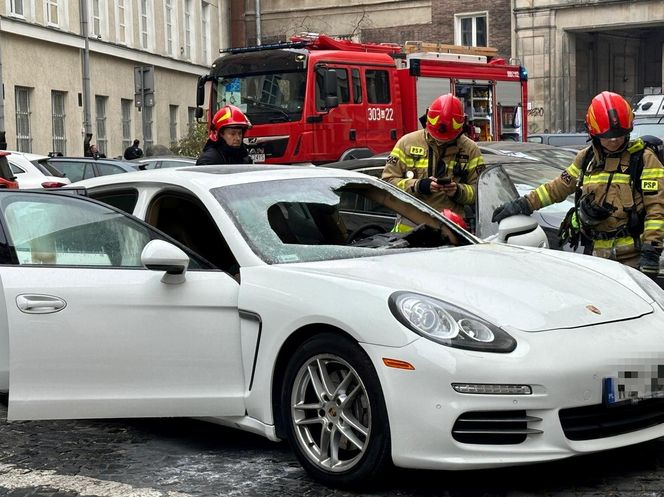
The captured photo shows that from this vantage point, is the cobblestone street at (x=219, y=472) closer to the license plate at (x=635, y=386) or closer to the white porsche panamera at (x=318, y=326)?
the white porsche panamera at (x=318, y=326)

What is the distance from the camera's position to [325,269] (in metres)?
5.34

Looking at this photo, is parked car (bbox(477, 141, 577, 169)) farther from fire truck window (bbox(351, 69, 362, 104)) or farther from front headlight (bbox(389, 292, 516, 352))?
fire truck window (bbox(351, 69, 362, 104))

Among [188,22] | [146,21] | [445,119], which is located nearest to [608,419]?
[445,119]

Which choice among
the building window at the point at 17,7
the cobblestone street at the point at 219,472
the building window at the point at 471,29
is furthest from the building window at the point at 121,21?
the cobblestone street at the point at 219,472

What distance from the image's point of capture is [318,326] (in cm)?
512

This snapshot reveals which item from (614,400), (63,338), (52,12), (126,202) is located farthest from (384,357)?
(52,12)

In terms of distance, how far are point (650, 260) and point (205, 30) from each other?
40.4m

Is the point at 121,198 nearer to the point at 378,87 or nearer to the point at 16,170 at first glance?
the point at 16,170

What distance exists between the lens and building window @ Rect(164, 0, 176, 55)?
41594mm

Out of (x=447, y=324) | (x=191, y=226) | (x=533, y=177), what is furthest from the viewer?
(x=533, y=177)

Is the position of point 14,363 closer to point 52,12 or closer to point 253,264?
point 253,264

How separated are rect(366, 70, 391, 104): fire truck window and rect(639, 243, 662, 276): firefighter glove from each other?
14.0 m

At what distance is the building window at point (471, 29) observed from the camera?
46.7 m

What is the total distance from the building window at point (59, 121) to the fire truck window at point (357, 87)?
14630 mm
